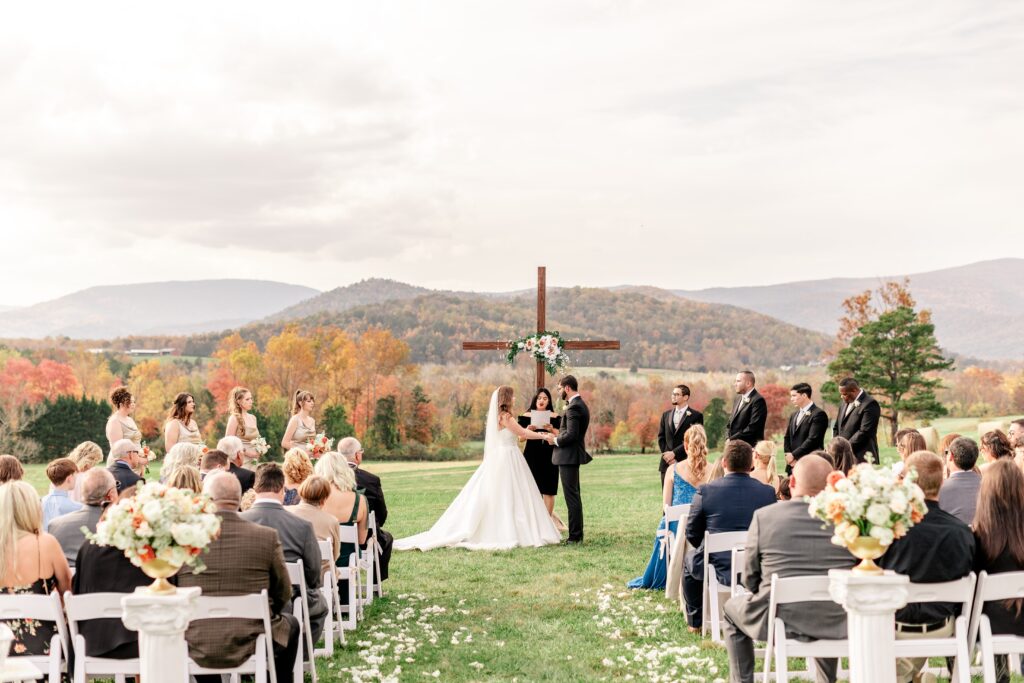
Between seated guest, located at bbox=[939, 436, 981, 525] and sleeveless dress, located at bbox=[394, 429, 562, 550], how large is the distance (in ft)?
20.4

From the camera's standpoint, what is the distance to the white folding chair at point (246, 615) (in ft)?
16.2

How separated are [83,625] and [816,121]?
36.7m

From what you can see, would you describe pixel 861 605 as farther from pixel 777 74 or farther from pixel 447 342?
pixel 447 342

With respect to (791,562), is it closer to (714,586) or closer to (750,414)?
(714,586)

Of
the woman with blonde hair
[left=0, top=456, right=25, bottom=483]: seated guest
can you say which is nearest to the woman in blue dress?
the woman with blonde hair

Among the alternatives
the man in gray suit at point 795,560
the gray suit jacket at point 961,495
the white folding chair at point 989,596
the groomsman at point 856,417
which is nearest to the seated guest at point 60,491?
the man in gray suit at point 795,560

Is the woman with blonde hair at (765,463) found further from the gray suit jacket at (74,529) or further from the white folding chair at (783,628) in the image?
the gray suit jacket at (74,529)

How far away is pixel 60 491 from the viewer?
721 centimetres

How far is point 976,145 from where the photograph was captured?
121 feet

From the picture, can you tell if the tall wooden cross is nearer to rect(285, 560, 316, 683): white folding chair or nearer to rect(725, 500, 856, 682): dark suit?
rect(285, 560, 316, 683): white folding chair

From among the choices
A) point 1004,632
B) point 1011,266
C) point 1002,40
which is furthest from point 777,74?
point 1011,266

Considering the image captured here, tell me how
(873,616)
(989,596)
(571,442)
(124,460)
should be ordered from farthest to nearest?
(571,442)
(124,460)
(989,596)
(873,616)

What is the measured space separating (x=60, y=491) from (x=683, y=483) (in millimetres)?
5110

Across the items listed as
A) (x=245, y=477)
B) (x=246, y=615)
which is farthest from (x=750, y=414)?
(x=246, y=615)
